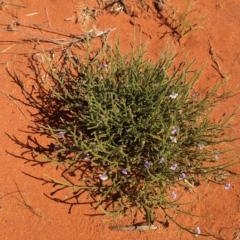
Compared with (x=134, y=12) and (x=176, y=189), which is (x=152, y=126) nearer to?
(x=176, y=189)

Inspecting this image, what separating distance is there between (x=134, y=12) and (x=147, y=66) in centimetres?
90

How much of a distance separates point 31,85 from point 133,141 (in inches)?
34.6

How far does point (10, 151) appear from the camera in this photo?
268cm

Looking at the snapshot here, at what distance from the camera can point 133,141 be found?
2562 millimetres

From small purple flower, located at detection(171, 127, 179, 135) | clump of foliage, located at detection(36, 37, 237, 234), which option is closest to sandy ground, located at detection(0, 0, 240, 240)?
clump of foliage, located at detection(36, 37, 237, 234)

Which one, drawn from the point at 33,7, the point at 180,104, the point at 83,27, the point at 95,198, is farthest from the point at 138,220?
the point at 33,7

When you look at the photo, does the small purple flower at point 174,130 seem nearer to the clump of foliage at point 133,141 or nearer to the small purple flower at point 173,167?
the clump of foliage at point 133,141

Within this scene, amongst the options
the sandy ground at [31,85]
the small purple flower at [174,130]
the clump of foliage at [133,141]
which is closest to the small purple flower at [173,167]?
the clump of foliage at [133,141]

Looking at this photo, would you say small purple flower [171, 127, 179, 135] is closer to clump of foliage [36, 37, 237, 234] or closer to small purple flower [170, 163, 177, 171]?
clump of foliage [36, 37, 237, 234]

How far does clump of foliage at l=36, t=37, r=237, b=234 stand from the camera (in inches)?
98.3

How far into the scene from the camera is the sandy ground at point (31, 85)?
2.51 metres

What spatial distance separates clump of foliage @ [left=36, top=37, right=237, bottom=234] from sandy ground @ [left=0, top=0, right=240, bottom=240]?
130 millimetres

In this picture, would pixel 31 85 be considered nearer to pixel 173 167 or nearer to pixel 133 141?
pixel 133 141

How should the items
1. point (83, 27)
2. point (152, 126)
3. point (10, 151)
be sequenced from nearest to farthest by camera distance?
1. point (152, 126)
2. point (10, 151)
3. point (83, 27)
